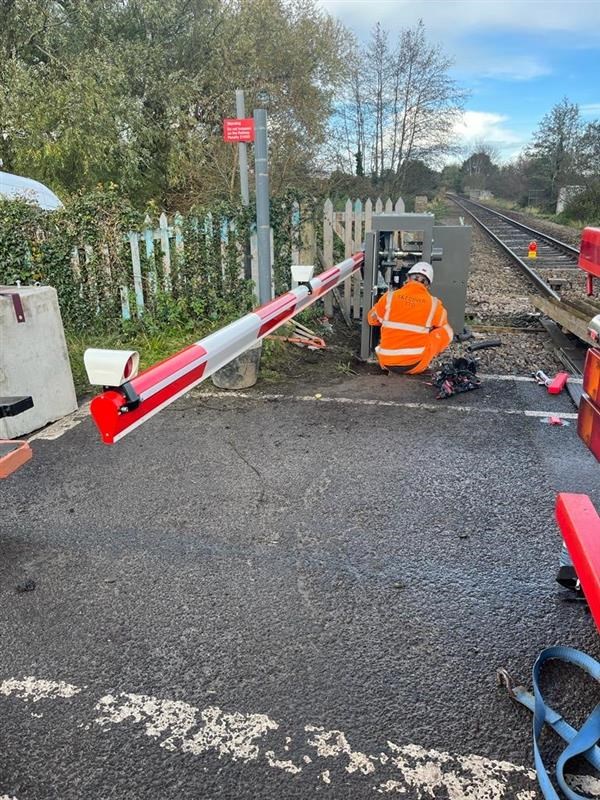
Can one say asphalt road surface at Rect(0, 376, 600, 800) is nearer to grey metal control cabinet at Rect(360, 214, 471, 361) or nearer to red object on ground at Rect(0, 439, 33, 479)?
red object on ground at Rect(0, 439, 33, 479)

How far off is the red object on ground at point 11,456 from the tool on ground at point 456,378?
11.9 ft

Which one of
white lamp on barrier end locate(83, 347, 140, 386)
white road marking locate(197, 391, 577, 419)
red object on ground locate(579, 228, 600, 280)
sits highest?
red object on ground locate(579, 228, 600, 280)

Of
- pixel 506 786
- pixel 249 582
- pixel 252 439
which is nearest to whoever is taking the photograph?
pixel 506 786

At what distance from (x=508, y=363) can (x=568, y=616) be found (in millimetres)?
4301

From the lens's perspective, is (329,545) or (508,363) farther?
(508,363)

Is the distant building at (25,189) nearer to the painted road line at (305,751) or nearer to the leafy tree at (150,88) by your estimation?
the leafy tree at (150,88)

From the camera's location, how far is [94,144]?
11.8 meters

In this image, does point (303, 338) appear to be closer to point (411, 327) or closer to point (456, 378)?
point (411, 327)

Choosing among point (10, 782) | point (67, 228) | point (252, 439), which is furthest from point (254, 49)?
point (10, 782)

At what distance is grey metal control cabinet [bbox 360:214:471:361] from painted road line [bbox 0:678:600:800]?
4.92 metres

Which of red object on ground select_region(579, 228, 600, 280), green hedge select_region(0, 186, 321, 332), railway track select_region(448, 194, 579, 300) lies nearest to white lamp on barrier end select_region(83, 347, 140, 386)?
red object on ground select_region(579, 228, 600, 280)

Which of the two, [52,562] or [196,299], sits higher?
[196,299]

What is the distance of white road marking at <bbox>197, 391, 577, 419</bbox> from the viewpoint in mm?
5133

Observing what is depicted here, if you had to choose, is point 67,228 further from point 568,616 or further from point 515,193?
point 515,193
